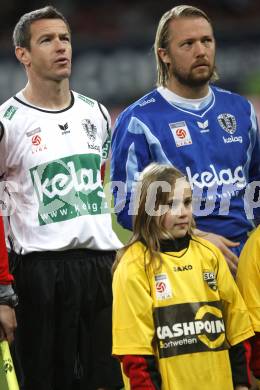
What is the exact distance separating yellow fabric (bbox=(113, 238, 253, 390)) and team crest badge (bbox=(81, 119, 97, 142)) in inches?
32.8

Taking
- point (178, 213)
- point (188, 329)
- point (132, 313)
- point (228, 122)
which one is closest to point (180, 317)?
point (188, 329)

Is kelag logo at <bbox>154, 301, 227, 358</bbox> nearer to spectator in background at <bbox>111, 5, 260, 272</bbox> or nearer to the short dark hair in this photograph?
spectator in background at <bbox>111, 5, 260, 272</bbox>

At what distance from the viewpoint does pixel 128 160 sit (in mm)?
4906

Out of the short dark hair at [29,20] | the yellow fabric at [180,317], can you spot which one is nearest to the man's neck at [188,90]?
the short dark hair at [29,20]

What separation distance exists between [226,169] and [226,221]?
9.6 inches

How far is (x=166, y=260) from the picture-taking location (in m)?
4.36

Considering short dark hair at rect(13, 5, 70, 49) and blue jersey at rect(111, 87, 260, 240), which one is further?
short dark hair at rect(13, 5, 70, 49)

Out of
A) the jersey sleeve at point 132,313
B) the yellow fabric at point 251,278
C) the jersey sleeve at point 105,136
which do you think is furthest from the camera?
the jersey sleeve at point 105,136

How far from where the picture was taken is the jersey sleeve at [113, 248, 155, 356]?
4.21 m

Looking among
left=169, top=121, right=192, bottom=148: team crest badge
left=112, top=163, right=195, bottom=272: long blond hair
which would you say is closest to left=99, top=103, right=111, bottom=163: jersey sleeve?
left=169, top=121, right=192, bottom=148: team crest badge

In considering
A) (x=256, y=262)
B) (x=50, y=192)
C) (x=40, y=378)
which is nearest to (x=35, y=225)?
(x=50, y=192)

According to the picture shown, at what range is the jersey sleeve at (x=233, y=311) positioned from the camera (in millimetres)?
4383

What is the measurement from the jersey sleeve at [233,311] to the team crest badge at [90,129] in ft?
3.36

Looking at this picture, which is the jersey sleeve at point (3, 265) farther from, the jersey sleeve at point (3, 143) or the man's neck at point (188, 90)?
the man's neck at point (188, 90)
